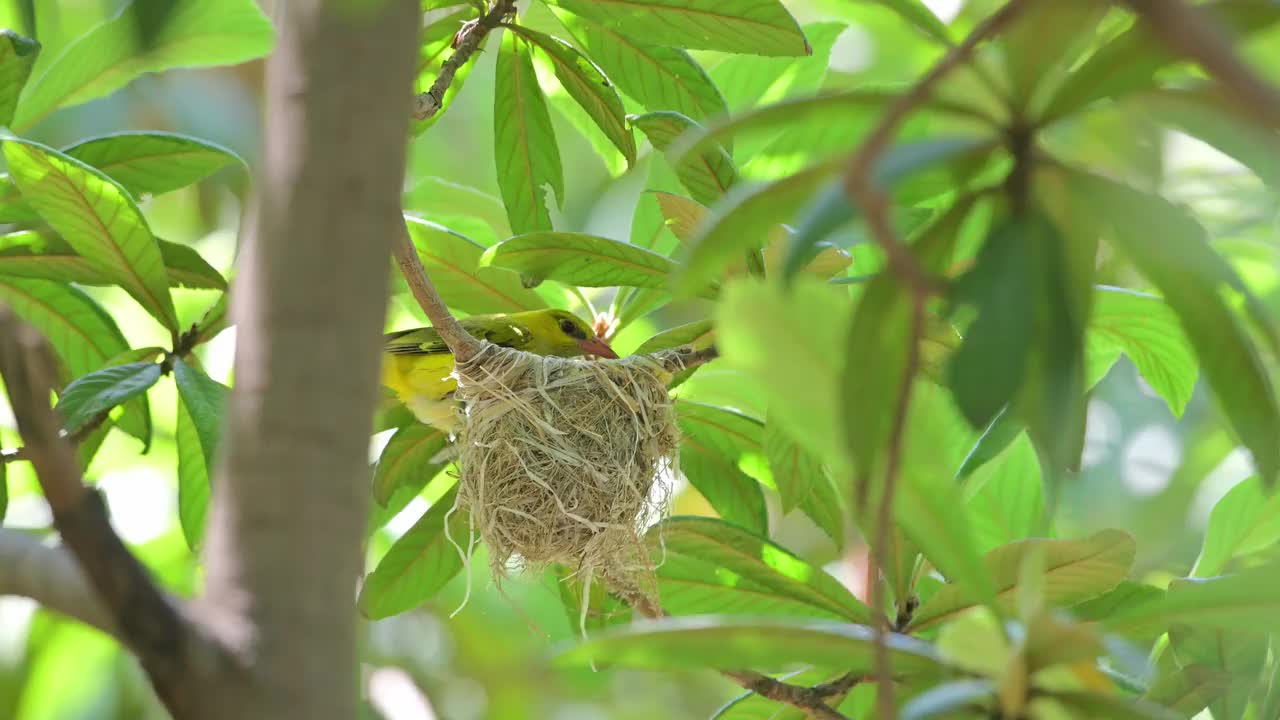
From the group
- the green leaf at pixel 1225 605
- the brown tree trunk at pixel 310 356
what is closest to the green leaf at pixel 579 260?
the green leaf at pixel 1225 605

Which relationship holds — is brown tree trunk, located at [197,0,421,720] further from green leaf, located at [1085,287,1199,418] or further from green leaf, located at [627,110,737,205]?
green leaf, located at [1085,287,1199,418]

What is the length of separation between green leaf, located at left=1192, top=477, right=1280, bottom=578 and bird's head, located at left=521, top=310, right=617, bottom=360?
1.46m

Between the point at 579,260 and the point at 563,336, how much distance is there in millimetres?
1367

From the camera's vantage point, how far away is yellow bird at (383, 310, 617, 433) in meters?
3.00

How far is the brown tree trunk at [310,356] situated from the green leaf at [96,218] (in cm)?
145

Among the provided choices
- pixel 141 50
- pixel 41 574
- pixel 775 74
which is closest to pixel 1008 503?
pixel 775 74

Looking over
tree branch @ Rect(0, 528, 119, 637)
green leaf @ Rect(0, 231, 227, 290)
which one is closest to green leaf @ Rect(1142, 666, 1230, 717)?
tree branch @ Rect(0, 528, 119, 637)

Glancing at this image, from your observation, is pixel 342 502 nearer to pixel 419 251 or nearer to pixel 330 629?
pixel 330 629

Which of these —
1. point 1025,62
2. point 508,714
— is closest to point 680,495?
point 508,714

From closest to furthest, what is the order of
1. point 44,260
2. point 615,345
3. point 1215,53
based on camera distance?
point 1215,53, point 44,260, point 615,345

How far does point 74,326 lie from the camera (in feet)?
8.33

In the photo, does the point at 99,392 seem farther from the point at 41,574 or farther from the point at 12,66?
the point at 41,574

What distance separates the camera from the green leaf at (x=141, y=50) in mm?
2123

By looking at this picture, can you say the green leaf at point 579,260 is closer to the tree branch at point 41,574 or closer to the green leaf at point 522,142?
the green leaf at point 522,142
